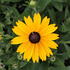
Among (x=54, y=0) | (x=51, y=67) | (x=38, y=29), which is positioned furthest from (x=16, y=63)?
(x=54, y=0)

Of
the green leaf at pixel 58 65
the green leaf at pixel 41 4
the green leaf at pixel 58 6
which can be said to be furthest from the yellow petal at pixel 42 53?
the green leaf at pixel 58 6

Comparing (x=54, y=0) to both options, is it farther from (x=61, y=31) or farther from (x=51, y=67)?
(x=51, y=67)

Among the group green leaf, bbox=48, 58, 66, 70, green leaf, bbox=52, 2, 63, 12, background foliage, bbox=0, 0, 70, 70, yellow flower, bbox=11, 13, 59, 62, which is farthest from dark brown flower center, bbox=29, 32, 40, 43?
green leaf, bbox=52, 2, 63, 12

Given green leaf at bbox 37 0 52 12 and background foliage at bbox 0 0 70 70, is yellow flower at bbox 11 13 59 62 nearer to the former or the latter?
background foliage at bbox 0 0 70 70

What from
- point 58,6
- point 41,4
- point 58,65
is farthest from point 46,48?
point 58,6

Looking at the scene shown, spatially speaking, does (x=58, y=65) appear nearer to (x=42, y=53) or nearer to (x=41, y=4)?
(x=42, y=53)

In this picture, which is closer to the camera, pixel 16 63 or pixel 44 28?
pixel 44 28
